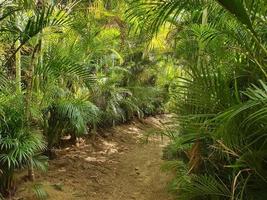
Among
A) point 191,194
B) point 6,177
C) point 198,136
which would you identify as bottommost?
point 6,177

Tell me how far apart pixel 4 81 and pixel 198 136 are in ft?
6.24

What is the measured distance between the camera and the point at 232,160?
3135mm

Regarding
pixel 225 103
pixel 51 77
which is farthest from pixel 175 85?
pixel 51 77

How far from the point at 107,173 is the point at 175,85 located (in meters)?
3.24

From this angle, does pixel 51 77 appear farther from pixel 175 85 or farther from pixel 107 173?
pixel 107 173

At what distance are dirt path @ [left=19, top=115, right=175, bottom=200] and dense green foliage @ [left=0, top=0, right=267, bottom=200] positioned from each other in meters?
0.36

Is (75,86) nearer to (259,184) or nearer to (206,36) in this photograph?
(206,36)

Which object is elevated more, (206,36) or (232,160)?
(206,36)

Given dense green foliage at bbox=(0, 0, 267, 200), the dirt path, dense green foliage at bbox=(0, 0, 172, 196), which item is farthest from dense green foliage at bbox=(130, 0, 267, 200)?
the dirt path

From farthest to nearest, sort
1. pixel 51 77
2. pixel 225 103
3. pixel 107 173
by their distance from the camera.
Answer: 1. pixel 107 173
2. pixel 51 77
3. pixel 225 103

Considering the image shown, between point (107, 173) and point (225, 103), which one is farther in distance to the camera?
point (107, 173)

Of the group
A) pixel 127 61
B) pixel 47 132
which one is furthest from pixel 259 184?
pixel 127 61

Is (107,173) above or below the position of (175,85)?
below

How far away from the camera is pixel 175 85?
9.58ft
